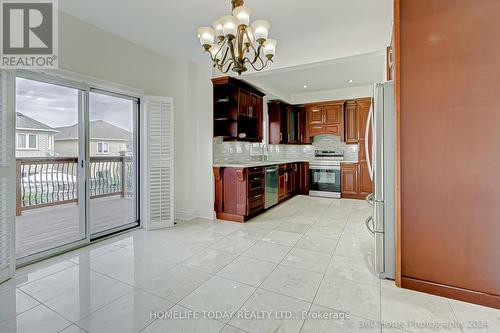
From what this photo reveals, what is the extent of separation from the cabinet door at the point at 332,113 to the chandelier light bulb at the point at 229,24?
4.57m

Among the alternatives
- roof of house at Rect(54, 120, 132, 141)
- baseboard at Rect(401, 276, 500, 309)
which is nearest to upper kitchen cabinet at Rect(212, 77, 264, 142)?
roof of house at Rect(54, 120, 132, 141)

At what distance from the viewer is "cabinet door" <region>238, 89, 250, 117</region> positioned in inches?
169

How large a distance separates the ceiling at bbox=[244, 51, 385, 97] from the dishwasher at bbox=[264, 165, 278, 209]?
1762mm

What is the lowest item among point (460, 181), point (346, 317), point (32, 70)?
point (346, 317)

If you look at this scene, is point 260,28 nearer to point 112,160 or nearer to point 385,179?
point 385,179

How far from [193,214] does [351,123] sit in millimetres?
4380

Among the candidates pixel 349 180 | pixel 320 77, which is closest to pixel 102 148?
pixel 320 77

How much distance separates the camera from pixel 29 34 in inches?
97.7

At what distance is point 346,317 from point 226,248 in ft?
5.07

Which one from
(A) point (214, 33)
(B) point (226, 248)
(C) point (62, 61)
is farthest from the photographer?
(B) point (226, 248)

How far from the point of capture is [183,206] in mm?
4160

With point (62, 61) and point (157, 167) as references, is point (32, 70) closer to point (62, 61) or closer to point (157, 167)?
point (62, 61)

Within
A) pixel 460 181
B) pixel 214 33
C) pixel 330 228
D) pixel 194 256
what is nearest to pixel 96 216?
pixel 194 256

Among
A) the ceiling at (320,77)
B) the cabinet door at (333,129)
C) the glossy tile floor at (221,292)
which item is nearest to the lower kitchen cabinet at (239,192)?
the glossy tile floor at (221,292)
